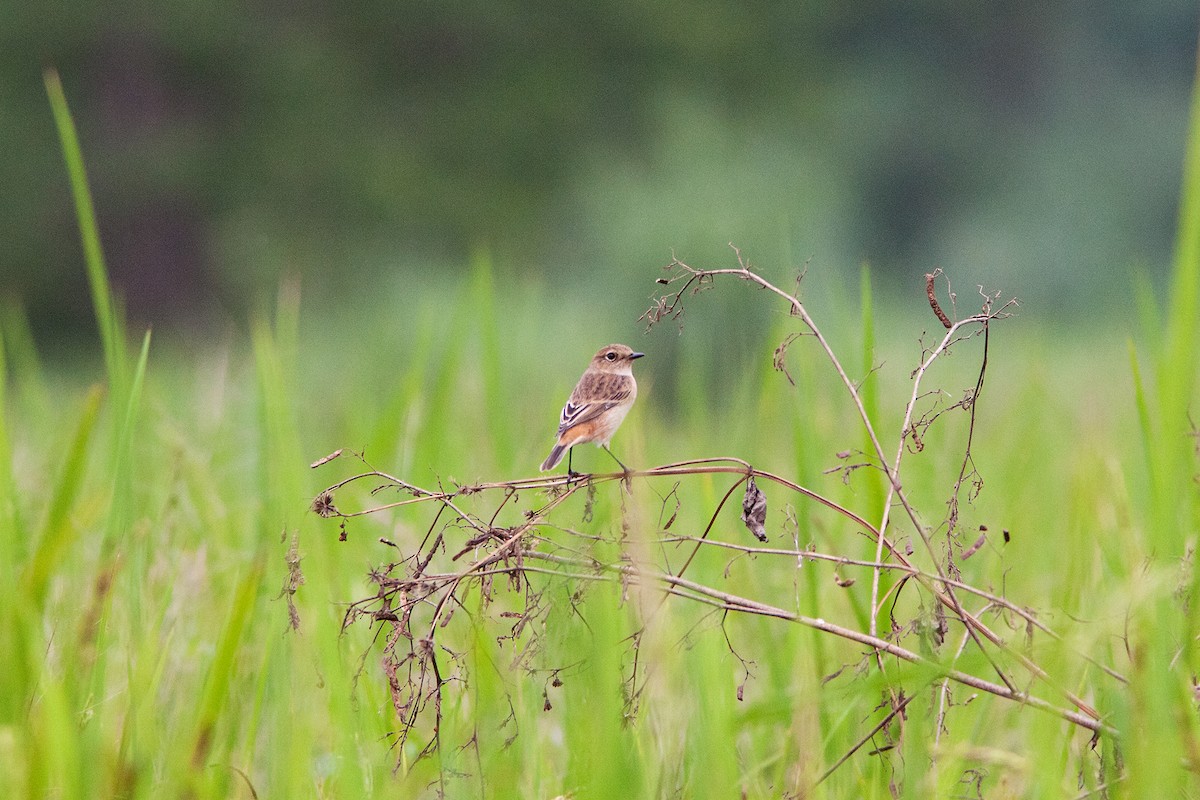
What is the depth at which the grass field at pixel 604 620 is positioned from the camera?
4.75 ft

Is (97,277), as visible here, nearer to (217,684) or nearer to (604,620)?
(217,684)

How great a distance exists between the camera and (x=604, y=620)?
1475 mm

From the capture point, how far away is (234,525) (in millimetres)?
3150

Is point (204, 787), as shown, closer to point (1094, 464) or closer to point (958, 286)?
point (1094, 464)

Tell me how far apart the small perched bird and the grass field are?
0.26 ft

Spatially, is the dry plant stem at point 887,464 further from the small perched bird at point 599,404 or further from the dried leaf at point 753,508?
the small perched bird at point 599,404

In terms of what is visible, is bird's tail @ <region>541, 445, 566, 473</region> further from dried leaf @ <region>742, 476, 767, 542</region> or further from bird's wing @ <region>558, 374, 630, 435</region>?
dried leaf @ <region>742, 476, 767, 542</region>

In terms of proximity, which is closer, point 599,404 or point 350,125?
point 599,404

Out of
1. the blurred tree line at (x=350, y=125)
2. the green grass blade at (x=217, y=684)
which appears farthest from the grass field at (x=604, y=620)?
the blurred tree line at (x=350, y=125)

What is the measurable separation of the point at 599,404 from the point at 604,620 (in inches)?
53.0

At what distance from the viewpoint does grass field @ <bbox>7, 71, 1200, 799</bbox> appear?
1446mm

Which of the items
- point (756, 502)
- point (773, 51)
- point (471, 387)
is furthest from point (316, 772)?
point (773, 51)

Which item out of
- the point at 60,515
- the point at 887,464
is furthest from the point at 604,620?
the point at 60,515

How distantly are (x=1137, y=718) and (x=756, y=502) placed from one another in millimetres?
509
